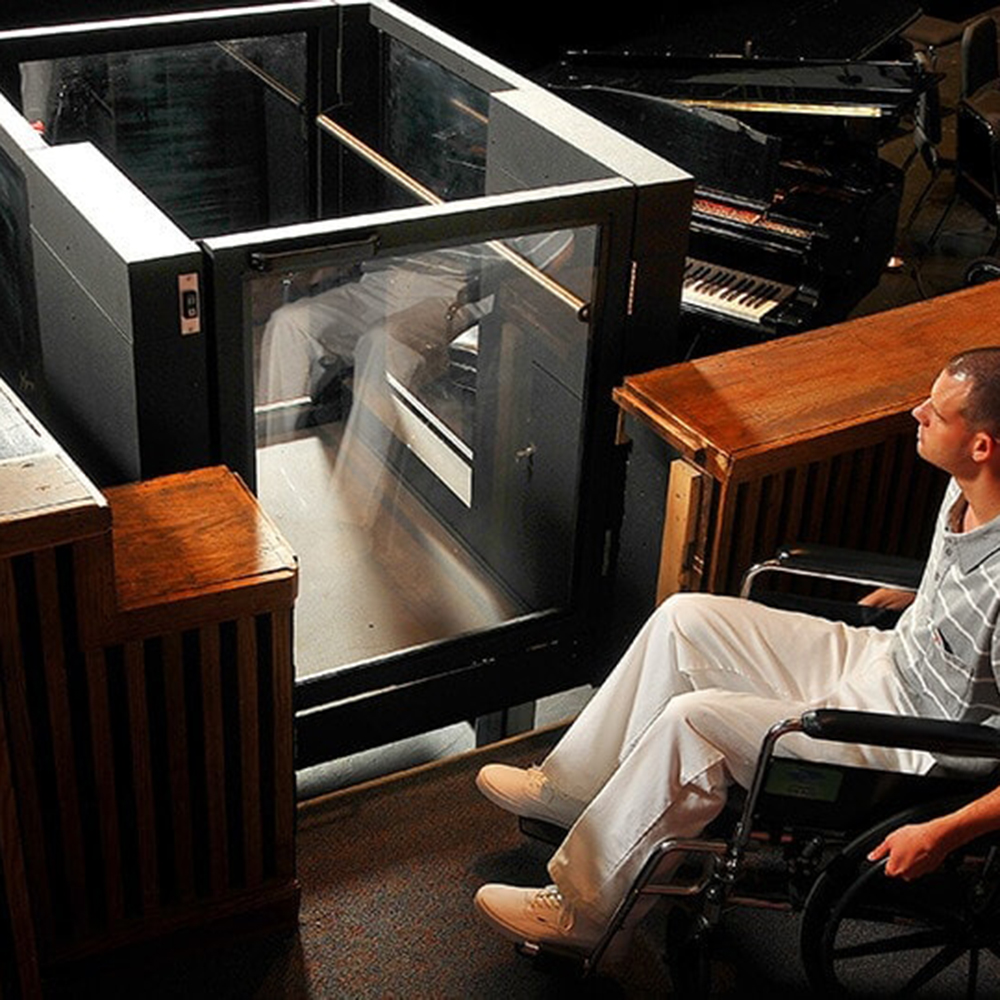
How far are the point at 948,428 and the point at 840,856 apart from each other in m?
0.65

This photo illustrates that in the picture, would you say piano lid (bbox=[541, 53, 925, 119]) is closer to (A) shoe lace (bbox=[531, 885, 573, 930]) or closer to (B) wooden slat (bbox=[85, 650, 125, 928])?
(A) shoe lace (bbox=[531, 885, 573, 930])

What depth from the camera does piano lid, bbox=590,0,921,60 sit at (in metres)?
5.30

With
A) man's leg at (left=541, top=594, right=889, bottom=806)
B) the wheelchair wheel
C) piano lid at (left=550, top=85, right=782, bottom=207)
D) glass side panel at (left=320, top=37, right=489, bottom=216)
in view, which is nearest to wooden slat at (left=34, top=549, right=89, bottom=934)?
man's leg at (left=541, top=594, right=889, bottom=806)

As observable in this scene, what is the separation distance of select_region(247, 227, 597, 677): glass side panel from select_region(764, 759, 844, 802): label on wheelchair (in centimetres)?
89

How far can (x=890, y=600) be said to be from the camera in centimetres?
297

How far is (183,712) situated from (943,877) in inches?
46.4

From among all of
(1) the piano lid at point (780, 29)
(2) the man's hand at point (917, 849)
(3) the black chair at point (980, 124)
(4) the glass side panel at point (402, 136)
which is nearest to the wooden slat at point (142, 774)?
(2) the man's hand at point (917, 849)

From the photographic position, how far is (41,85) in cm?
359

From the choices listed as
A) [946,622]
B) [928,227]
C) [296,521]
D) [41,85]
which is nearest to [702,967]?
[946,622]

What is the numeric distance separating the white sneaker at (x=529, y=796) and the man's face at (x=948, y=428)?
2.92 feet

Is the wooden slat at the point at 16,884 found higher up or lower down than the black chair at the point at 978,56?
lower down

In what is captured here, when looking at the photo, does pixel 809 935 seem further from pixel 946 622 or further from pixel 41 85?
pixel 41 85

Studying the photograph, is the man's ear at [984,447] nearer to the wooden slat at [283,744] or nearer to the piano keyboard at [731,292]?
the wooden slat at [283,744]

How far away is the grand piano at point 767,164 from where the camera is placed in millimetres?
4488
